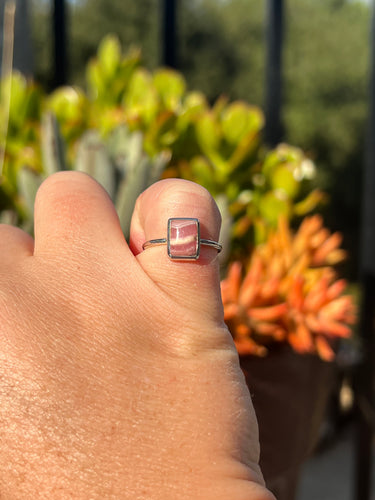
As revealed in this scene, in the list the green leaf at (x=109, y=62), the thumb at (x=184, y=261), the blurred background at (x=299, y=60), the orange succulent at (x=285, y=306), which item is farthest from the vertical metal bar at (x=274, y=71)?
the blurred background at (x=299, y=60)

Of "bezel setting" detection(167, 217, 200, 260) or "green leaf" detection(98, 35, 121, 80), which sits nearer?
"bezel setting" detection(167, 217, 200, 260)

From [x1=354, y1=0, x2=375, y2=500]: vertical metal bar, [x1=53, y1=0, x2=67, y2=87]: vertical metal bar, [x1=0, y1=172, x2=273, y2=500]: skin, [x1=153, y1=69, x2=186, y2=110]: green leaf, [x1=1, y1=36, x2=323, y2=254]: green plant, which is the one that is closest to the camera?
[x1=0, y1=172, x2=273, y2=500]: skin

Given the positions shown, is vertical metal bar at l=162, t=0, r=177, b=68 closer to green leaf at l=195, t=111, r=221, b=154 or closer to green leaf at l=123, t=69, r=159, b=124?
green leaf at l=123, t=69, r=159, b=124

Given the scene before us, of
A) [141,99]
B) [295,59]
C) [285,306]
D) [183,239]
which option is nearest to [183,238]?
[183,239]

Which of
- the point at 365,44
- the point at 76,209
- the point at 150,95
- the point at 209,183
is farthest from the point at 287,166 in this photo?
the point at 365,44

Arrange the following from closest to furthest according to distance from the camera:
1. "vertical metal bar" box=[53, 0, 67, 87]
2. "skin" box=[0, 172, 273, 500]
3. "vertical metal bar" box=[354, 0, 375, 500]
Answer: "skin" box=[0, 172, 273, 500] < "vertical metal bar" box=[53, 0, 67, 87] < "vertical metal bar" box=[354, 0, 375, 500]

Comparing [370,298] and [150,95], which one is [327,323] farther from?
[370,298]

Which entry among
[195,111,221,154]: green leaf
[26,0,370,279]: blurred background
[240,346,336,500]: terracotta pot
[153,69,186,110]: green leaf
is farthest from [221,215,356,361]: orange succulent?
[26,0,370,279]: blurred background
